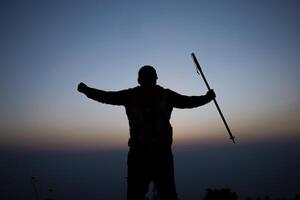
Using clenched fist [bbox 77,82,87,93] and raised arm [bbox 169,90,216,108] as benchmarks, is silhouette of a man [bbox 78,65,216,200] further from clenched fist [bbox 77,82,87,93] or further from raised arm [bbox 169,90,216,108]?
clenched fist [bbox 77,82,87,93]

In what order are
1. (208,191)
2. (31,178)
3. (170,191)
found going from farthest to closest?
1. (208,191)
2. (31,178)
3. (170,191)

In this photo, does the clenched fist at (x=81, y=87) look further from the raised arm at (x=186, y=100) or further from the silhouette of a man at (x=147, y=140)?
the raised arm at (x=186, y=100)

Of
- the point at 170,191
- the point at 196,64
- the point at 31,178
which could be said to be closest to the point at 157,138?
the point at 170,191

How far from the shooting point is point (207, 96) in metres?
5.86

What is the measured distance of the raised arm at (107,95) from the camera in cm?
521

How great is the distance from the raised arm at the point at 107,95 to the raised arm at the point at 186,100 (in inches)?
28.2

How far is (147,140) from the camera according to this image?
491 cm

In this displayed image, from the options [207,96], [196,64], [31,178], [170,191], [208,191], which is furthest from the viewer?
[208,191]

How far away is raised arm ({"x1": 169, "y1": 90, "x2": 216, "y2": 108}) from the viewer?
539 cm

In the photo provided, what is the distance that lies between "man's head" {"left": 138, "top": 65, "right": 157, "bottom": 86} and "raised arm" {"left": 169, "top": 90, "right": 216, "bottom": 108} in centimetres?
35

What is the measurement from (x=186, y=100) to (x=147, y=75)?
746 mm

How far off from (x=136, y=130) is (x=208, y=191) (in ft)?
115

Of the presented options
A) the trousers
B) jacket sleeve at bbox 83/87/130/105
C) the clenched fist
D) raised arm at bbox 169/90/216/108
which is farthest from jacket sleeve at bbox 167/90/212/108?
the clenched fist

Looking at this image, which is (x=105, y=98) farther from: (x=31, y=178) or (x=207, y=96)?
(x=31, y=178)
